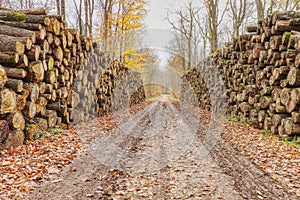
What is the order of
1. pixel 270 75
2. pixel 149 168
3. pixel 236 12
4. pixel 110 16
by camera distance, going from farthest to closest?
pixel 236 12 < pixel 110 16 < pixel 270 75 < pixel 149 168

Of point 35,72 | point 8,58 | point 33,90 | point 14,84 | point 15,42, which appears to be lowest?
point 33,90

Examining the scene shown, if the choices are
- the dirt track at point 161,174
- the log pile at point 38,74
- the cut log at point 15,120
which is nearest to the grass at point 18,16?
the log pile at point 38,74

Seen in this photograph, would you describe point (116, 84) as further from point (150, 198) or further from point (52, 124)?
point (150, 198)

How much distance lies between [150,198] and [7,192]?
210cm

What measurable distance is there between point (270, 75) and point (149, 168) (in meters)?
5.71

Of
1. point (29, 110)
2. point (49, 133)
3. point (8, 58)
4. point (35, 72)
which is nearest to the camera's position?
point (8, 58)

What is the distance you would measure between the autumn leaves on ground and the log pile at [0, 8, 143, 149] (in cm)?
60

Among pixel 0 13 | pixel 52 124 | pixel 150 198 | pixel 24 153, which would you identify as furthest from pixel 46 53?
pixel 150 198

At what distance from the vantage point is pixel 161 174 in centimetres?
418

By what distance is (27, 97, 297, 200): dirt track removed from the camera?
3.44 m

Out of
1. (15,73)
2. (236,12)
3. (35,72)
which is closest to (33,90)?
(35,72)

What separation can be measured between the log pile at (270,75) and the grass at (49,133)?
6.65 m

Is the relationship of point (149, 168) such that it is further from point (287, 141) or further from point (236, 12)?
point (236, 12)

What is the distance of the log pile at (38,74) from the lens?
5176mm
